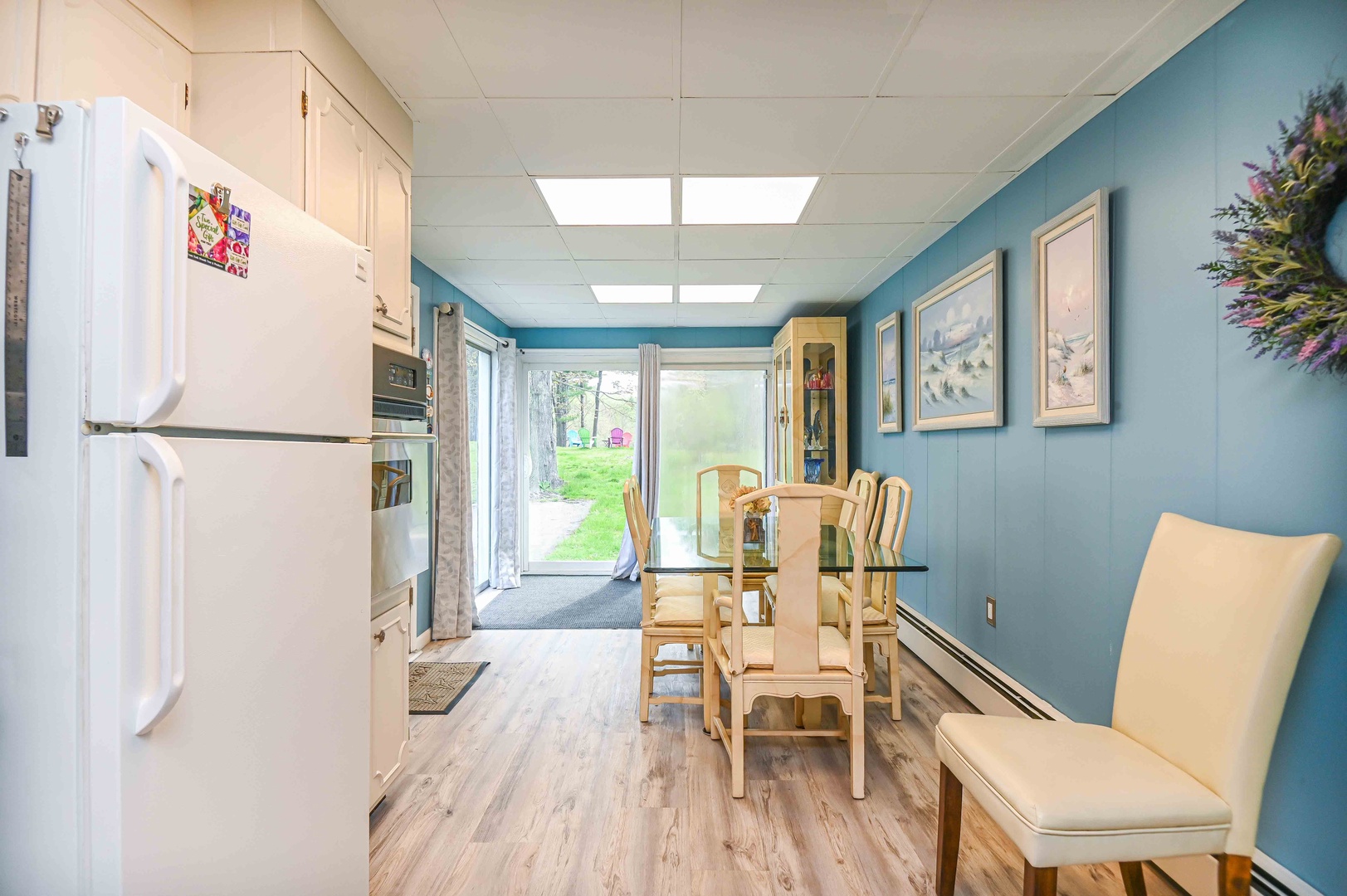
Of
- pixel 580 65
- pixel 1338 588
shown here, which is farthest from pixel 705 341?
pixel 1338 588

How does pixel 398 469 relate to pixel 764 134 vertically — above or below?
below

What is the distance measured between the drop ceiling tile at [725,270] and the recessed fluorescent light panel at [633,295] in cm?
34

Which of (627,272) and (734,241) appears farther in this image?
(627,272)

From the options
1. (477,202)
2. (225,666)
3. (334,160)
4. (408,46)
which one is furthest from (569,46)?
(225,666)

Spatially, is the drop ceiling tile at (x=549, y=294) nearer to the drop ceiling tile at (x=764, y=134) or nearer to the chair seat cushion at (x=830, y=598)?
the drop ceiling tile at (x=764, y=134)

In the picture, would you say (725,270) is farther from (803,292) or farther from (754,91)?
(754,91)

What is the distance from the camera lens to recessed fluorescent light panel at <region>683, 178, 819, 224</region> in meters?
2.78

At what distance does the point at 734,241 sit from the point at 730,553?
1685mm

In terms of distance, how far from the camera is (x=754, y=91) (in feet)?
6.64

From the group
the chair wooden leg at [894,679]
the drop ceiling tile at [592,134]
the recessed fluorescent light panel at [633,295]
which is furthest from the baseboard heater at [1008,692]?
the recessed fluorescent light panel at [633,295]

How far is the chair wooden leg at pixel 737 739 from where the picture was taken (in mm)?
2240

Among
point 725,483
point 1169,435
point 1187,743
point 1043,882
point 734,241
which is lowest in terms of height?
point 1043,882

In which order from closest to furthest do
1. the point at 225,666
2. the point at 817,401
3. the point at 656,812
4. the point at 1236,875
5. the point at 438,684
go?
the point at 225,666, the point at 1236,875, the point at 656,812, the point at 438,684, the point at 817,401

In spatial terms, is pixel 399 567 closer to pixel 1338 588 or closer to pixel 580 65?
pixel 580 65
